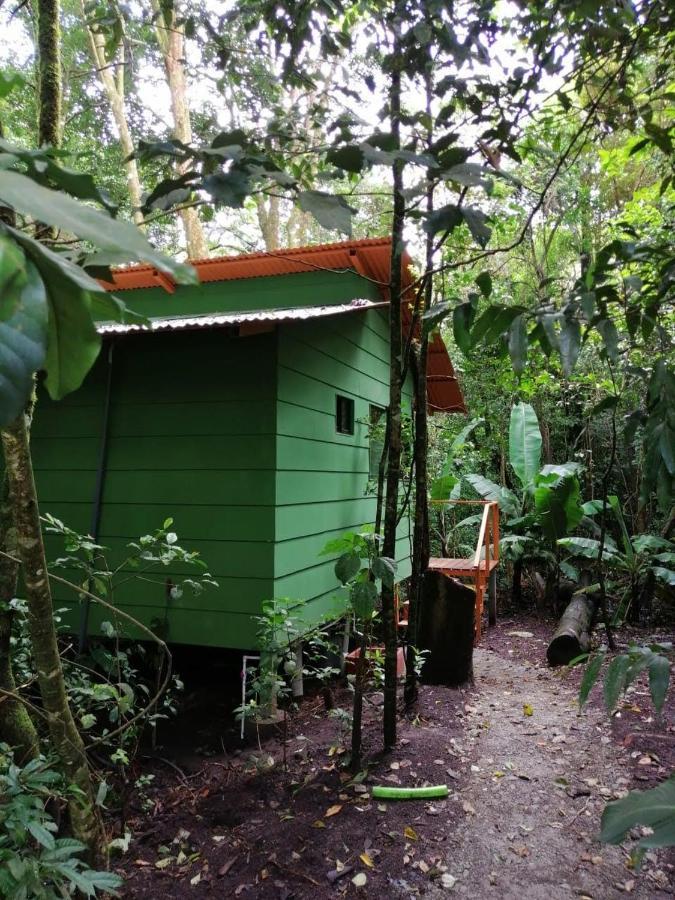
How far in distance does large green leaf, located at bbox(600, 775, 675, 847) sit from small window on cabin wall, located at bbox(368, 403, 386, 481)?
5891mm

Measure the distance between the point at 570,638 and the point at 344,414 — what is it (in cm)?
352

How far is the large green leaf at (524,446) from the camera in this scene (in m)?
9.23

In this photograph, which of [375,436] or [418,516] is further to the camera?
[375,436]

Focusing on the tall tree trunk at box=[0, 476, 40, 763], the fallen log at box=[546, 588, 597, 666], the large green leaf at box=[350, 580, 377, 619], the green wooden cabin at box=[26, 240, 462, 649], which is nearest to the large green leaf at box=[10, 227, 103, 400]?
the large green leaf at box=[350, 580, 377, 619]

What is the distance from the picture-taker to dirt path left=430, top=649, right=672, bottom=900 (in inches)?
111

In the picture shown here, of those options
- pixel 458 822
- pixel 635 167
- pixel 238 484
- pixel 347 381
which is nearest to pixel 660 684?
pixel 458 822

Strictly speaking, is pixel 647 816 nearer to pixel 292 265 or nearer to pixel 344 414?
pixel 344 414

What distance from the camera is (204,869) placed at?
322cm

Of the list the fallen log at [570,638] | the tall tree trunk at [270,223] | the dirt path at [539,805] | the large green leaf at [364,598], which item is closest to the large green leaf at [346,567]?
the large green leaf at [364,598]

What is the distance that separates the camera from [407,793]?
139 inches

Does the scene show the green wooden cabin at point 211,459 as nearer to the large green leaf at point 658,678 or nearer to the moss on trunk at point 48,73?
the moss on trunk at point 48,73

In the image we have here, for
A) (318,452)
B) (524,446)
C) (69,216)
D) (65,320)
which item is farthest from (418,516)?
(524,446)

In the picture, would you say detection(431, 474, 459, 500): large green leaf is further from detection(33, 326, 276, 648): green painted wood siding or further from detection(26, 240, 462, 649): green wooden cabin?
detection(33, 326, 276, 648): green painted wood siding

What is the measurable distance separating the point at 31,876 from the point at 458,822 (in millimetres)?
2315
